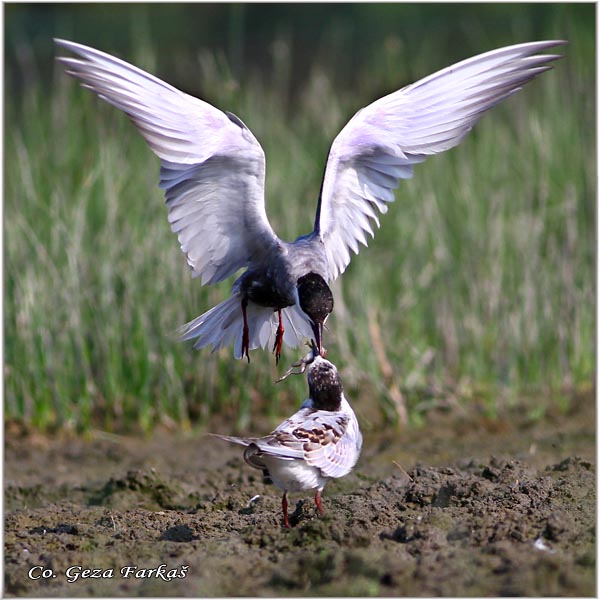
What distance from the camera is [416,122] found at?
5.51 meters

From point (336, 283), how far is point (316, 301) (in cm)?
250

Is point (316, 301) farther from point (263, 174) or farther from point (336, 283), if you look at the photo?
point (336, 283)

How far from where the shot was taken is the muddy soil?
3.85 m

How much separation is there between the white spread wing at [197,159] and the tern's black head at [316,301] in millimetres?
510

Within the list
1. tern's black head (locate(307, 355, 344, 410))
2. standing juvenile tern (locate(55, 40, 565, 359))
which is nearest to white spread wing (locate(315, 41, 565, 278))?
standing juvenile tern (locate(55, 40, 565, 359))

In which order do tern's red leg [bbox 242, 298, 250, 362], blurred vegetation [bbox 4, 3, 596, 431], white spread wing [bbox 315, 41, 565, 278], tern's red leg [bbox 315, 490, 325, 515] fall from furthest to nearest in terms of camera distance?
blurred vegetation [bbox 4, 3, 596, 431] → tern's red leg [bbox 242, 298, 250, 362] → white spread wing [bbox 315, 41, 565, 278] → tern's red leg [bbox 315, 490, 325, 515]

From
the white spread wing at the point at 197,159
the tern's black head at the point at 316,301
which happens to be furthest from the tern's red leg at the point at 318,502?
the white spread wing at the point at 197,159

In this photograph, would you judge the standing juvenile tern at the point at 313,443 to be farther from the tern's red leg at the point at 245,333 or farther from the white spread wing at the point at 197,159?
the white spread wing at the point at 197,159

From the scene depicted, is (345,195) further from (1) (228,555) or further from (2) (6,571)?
(2) (6,571)

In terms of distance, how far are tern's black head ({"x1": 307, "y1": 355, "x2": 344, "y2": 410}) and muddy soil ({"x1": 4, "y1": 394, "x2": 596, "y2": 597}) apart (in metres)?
0.43

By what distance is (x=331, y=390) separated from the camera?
15.5ft

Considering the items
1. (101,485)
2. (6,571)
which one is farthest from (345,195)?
(6,571)

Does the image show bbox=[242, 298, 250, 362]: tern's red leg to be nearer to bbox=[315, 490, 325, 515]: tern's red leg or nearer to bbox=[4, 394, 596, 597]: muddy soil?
bbox=[4, 394, 596, 597]: muddy soil

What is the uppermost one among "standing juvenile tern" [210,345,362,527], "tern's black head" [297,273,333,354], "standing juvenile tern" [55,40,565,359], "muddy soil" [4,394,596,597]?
"standing juvenile tern" [55,40,565,359]
